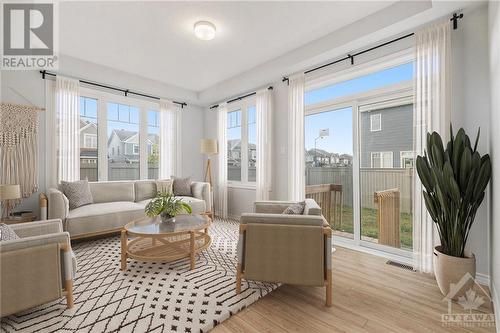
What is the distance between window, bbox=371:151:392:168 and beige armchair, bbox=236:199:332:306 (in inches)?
67.2

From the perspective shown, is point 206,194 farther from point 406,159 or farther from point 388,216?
point 406,159

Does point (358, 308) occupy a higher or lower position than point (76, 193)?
lower

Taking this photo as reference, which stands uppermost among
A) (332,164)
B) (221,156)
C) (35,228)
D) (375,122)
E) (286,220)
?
(375,122)

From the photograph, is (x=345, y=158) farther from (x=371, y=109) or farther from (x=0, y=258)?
(x=0, y=258)

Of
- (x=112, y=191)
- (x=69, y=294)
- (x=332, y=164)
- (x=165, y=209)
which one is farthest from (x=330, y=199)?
(x=112, y=191)

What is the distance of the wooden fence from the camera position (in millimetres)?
2932

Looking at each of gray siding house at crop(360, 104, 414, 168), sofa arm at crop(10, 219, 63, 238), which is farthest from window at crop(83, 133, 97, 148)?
gray siding house at crop(360, 104, 414, 168)

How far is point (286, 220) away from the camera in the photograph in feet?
6.43

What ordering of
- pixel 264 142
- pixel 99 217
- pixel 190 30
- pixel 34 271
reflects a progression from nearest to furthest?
pixel 34 271, pixel 190 30, pixel 99 217, pixel 264 142

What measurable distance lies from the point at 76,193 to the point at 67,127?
4.04 feet

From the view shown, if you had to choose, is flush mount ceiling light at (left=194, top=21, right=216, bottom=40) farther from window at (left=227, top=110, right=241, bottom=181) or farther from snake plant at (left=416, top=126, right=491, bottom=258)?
snake plant at (left=416, top=126, right=491, bottom=258)

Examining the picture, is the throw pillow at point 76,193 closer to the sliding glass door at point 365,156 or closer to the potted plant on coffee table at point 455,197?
the sliding glass door at point 365,156

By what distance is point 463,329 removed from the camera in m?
1.68

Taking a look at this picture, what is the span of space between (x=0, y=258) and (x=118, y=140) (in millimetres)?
3571
